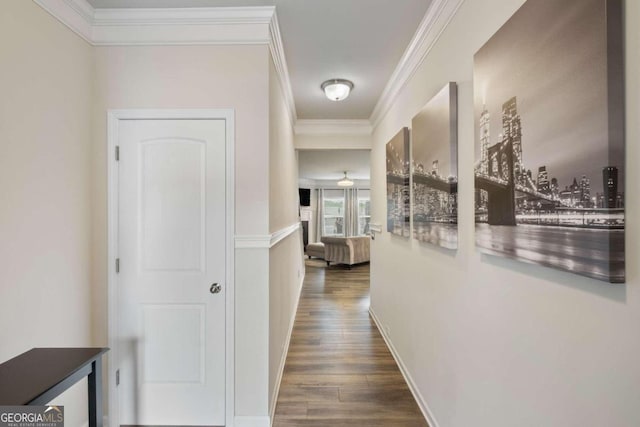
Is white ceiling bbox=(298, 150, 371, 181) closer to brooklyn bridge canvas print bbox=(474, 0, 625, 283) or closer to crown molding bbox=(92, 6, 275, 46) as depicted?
crown molding bbox=(92, 6, 275, 46)

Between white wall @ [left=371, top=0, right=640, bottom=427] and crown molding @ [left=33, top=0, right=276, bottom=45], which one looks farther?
crown molding @ [left=33, top=0, right=276, bottom=45]

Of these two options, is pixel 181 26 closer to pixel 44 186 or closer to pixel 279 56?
pixel 279 56

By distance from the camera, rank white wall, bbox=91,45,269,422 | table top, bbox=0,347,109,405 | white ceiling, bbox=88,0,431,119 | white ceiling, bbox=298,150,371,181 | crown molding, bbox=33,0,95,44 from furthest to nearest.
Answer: white ceiling, bbox=298,150,371,181 < white wall, bbox=91,45,269,422 < white ceiling, bbox=88,0,431,119 < crown molding, bbox=33,0,95,44 < table top, bbox=0,347,109,405

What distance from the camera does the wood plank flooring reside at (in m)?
2.05

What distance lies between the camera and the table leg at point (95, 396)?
1.21 meters

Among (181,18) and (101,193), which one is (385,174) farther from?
(101,193)

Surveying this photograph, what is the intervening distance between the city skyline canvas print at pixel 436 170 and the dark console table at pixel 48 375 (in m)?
1.73

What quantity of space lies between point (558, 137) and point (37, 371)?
1921 mm

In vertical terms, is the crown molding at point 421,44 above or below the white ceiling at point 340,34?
below

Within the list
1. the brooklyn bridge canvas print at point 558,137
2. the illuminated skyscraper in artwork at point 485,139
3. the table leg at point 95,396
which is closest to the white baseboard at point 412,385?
the brooklyn bridge canvas print at point 558,137

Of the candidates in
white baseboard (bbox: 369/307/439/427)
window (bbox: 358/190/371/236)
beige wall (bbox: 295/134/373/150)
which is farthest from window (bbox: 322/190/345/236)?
white baseboard (bbox: 369/307/439/427)

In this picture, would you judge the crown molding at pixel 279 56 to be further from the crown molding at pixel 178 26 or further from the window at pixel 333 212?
the window at pixel 333 212

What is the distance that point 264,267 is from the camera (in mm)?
1933

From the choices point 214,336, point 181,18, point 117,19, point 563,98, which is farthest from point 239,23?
point 214,336
